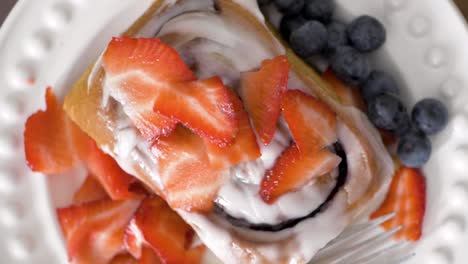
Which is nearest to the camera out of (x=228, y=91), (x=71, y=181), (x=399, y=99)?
(x=228, y=91)

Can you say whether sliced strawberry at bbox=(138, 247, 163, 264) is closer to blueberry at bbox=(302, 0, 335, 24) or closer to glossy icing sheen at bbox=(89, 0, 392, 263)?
glossy icing sheen at bbox=(89, 0, 392, 263)

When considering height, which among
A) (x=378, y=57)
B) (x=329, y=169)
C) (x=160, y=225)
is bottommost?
(x=160, y=225)

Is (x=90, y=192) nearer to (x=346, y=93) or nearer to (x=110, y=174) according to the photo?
(x=110, y=174)

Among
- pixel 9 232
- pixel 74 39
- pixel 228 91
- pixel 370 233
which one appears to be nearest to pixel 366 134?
pixel 370 233

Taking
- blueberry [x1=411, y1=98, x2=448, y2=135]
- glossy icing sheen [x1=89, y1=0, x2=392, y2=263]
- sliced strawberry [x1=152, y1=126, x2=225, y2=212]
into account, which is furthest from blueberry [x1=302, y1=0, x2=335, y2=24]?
sliced strawberry [x1=152, y1=126, x2=225, y2=212]

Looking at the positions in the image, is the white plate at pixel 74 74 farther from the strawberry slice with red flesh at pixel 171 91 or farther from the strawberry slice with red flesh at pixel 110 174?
the strawberry slice with red flesh at pixel 171 91

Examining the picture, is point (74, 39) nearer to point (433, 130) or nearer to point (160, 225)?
point (160, 225)

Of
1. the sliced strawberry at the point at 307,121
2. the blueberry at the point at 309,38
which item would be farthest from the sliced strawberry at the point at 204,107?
the blueberry at the point at 309,38
